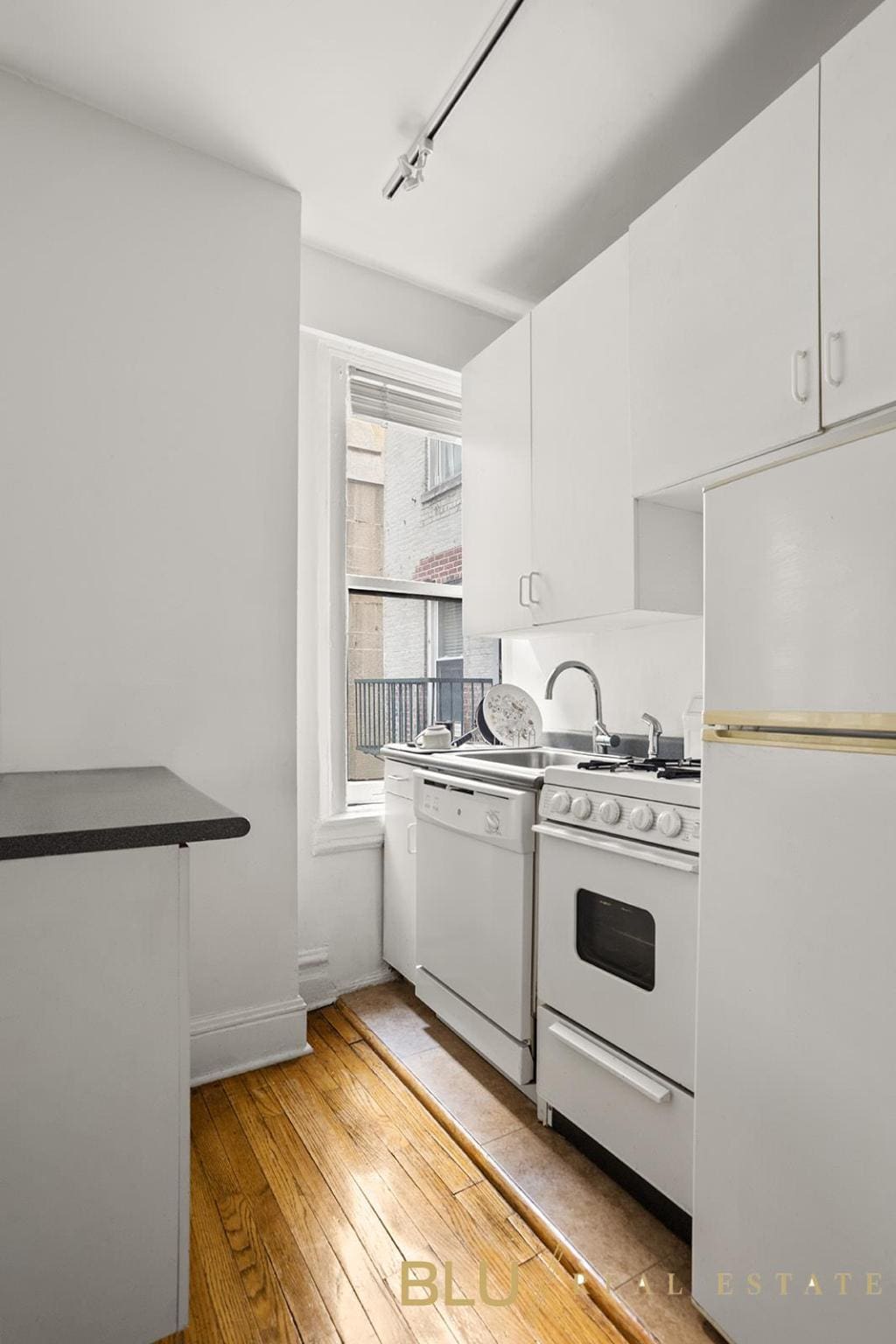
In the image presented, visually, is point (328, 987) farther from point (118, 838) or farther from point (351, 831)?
point (118, 838)

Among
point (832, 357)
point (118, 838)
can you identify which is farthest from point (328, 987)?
point (832, 357)

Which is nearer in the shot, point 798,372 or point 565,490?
point 798,372

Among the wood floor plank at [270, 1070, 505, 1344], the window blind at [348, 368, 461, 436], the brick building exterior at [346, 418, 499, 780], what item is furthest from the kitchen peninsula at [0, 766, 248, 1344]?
the window blind at [348, 368, 461, 436]

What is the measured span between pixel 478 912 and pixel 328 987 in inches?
34.0

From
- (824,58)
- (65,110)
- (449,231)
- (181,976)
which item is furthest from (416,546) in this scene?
(181,976)

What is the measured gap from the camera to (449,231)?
8.36ft

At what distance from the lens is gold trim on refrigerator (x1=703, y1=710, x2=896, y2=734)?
3.40 ft

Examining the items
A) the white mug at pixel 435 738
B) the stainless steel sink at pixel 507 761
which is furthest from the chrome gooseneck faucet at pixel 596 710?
the white mug at pixel 435 738

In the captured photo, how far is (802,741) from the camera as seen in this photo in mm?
1145

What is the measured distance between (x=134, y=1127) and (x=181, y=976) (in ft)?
0.77

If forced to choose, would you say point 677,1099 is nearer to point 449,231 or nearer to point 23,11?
point 449,231

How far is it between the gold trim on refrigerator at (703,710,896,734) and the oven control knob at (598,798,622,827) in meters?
0.41

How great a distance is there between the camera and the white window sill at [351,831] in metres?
2.71

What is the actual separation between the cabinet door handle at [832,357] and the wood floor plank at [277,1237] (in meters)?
2.06
